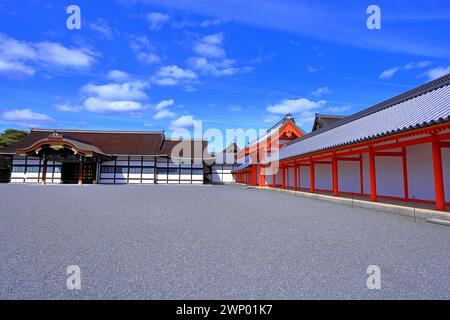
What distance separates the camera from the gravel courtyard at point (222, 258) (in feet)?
8.46

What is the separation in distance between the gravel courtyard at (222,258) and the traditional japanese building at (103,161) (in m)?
19.6

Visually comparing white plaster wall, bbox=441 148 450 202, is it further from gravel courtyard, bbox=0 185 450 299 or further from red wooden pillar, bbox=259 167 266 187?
red wooden pillar, bbox=259 167 266 187

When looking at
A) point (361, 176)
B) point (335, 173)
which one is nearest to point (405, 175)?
point (361, 176)

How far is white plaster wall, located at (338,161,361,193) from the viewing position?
39.2ft

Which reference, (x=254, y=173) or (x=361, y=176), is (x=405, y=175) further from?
(x=254, y=173)

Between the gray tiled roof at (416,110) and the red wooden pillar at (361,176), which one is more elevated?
the gray tiled roof at (416,110)

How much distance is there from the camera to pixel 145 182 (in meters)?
26.2

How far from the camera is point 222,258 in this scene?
11.5ft

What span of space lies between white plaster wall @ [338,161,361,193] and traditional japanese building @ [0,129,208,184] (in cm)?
1652

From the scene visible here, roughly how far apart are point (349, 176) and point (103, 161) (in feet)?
75.8

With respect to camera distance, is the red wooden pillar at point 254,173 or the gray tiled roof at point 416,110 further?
the red wooden pillar at point 254,173

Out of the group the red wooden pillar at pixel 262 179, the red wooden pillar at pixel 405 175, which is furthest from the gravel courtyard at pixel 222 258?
the red wooden pillar at pixel 262 179

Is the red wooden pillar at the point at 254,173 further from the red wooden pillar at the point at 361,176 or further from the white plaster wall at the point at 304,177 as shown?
the red wooden pillar at the point at 361,176

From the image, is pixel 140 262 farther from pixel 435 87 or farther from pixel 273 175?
pixel 273 175
